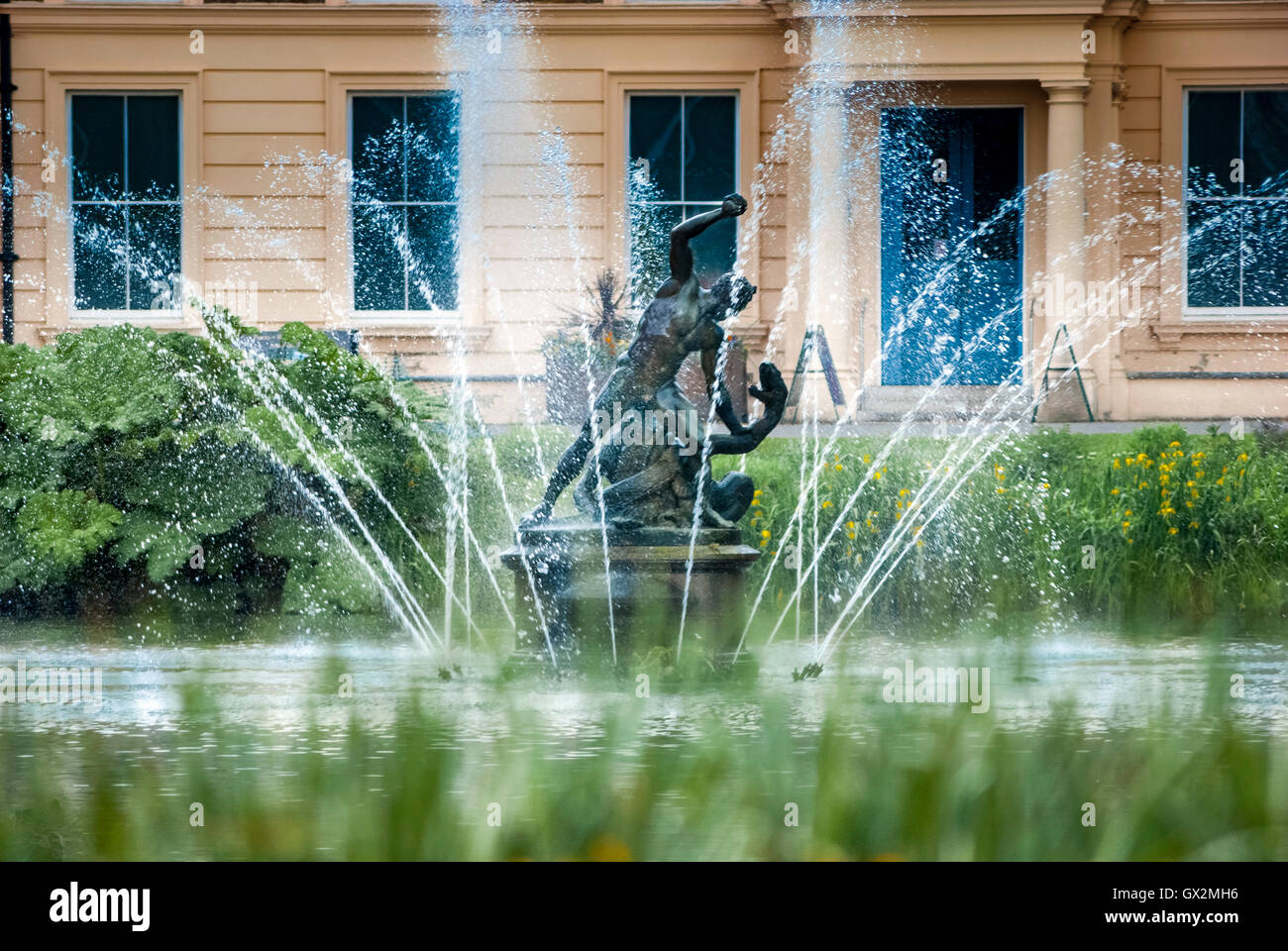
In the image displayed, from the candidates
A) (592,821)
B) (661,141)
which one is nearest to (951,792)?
(592,821)

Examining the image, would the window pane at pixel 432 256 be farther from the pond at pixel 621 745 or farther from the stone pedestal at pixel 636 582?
the stone pedestal at pixel 636 582

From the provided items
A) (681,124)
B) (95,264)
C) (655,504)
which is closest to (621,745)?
(655,504)

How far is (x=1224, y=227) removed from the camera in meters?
17.2

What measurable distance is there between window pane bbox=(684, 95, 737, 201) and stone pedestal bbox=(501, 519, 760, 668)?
10.4 meters

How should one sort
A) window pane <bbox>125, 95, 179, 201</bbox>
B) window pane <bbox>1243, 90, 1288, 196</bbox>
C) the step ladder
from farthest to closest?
window pane <bbox>1243, 90, 1288, 196</bbox> < window pane <bbox>125, 95, 179, 201</bbox> < the step ladder

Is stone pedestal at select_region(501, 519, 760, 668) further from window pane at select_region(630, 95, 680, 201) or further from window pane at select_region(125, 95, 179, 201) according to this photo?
window pane at select_region(125, 95, 179, 201)

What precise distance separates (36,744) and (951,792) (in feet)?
9.62

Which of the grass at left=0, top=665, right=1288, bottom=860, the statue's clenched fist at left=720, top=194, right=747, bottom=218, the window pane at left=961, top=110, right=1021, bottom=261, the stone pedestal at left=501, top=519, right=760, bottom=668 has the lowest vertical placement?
the grass at left=0, top=665, right=1288, bottom=860

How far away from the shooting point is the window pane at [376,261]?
16.3 metres

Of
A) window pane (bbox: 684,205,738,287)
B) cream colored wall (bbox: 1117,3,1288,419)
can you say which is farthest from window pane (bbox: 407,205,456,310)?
cream colored wall (bbox: 1117,3,1288,419)

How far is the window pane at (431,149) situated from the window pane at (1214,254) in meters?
7.14

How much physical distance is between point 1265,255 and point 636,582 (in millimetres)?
12474

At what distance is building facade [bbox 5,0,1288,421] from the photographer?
16.1m

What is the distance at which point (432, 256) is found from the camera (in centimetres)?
1638
